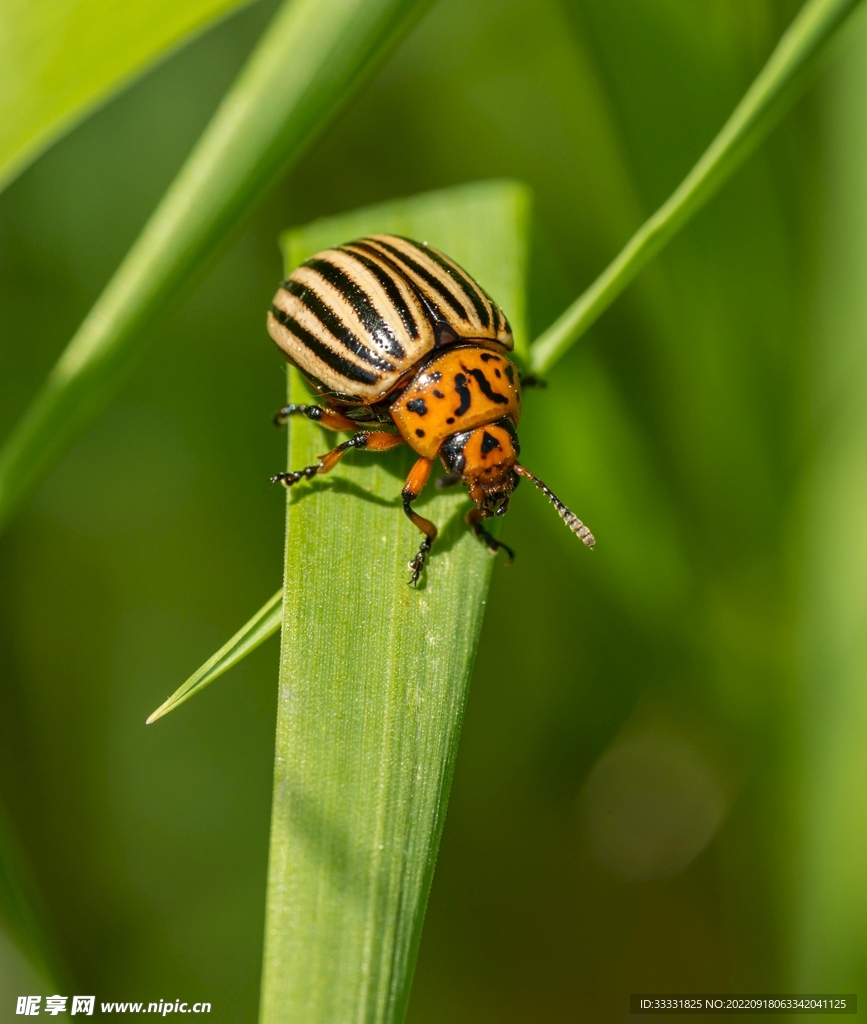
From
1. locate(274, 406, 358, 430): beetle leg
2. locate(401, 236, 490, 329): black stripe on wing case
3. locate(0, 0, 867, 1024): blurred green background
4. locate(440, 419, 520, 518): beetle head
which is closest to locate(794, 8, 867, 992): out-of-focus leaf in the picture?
locate(0, 0, 867, 1024): blurred green background

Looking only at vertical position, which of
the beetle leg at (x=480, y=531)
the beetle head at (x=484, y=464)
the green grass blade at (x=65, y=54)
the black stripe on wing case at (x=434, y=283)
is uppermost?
the green grass blade at (x=65, y=54)

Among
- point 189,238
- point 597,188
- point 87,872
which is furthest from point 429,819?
point 597,188

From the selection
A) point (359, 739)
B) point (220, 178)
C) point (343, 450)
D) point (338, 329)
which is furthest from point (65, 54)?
point (359, 739)

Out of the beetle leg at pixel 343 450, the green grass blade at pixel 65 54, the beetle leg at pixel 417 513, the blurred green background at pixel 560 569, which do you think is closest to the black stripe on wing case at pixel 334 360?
the beetle leg at pixel 343 450

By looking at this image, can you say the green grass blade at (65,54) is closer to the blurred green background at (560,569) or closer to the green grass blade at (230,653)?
the blurred green background at (560,569)

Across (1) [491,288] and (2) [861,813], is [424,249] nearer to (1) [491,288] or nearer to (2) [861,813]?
Answer: (1) [491,288]

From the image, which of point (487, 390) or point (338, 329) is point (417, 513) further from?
point (338, 329)
